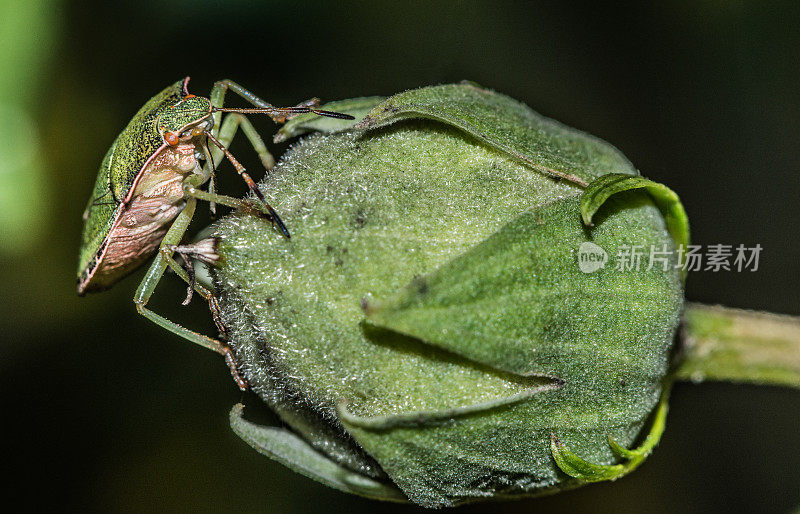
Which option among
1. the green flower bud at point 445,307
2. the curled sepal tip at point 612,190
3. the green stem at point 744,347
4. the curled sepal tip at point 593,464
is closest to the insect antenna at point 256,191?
the green flower bud at point 445,307

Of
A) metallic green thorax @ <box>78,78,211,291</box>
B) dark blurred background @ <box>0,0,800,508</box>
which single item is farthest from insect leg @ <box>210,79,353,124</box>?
dark blurred background @ <box>0,0,800,508</box>

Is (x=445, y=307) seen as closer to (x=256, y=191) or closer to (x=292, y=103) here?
(x=256, y=191)

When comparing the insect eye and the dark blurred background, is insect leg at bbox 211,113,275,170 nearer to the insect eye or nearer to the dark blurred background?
the insect eye

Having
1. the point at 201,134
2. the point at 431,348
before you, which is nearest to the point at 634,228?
the point at 431,348

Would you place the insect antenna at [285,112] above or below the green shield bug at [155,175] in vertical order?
above

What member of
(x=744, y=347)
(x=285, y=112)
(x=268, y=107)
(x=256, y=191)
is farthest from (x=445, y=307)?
(x=744, y=347)

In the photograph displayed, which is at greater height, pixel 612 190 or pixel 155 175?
pixel 612 190

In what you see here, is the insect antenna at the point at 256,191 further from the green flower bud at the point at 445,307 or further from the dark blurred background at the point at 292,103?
the dark blurred background at the point at 292,103
